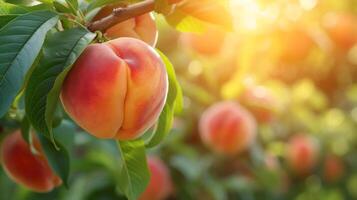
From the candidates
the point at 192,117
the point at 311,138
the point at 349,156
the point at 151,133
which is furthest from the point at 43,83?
the point at 349,156

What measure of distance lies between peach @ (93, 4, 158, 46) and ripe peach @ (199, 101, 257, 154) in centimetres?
123

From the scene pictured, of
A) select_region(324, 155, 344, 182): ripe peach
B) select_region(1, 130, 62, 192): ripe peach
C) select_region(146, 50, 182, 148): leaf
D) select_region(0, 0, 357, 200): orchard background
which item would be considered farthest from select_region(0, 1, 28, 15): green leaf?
select_region(324, 155, 344, 182): ripe peach

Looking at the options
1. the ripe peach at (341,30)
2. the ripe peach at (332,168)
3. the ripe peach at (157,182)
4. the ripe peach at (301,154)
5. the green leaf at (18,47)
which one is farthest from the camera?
the ripe peach at (332,168)

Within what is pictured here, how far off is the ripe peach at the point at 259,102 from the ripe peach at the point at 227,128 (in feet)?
0.48

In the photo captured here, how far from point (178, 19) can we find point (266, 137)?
1769mm

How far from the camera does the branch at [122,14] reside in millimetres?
873

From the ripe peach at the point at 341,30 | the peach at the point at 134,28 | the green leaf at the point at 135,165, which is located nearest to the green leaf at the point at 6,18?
the peach at the point at 134,28

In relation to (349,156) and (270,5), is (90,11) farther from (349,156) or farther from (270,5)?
(349,156)

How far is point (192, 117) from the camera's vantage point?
249cm

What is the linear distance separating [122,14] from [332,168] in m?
2.26

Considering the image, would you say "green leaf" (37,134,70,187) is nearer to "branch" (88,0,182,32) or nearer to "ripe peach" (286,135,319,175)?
"branch" (88,0,182,32)

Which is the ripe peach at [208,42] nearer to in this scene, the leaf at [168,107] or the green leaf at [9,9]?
the leaf at [168,107]

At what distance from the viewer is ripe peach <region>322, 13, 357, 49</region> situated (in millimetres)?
2584

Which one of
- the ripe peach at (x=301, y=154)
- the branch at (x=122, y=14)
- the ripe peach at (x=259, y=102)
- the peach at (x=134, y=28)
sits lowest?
the ripe peach at (x=301, y=154)
